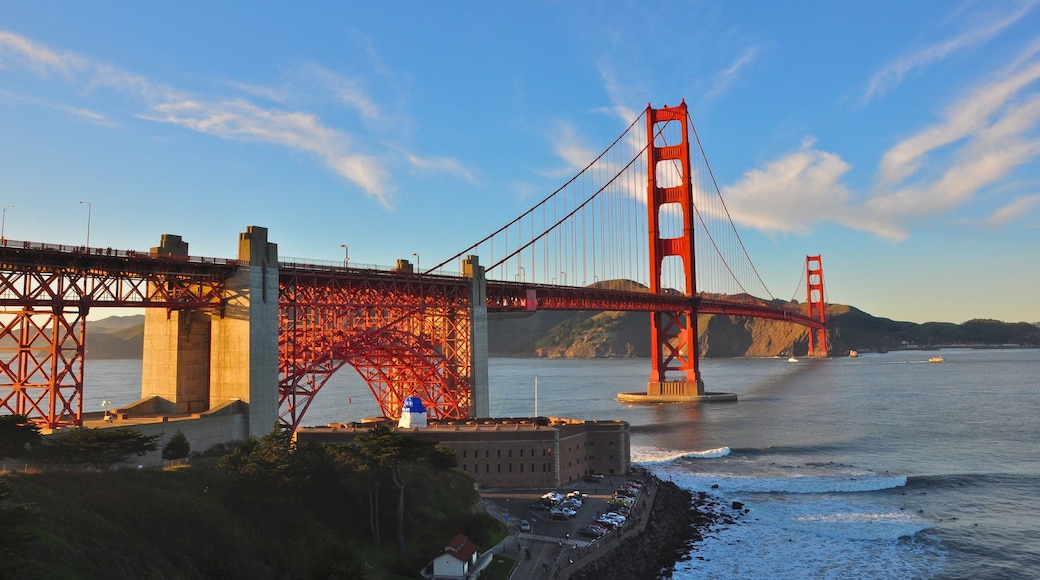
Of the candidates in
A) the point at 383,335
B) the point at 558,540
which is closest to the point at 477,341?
the point at 383,335

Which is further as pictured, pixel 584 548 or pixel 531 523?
pixel 531 523

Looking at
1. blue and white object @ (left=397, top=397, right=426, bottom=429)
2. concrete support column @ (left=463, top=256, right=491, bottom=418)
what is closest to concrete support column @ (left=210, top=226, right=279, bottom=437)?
blue and white object @ (left=397, top=397, right=426, bottom=429)

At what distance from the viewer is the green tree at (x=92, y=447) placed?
29.8 m

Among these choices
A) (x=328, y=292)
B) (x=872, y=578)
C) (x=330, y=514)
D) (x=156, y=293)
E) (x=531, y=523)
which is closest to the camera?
(x=330, y=514)

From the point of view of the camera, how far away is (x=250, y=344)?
137 feet

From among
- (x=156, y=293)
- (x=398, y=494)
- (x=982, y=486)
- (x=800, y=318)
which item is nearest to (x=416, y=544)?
(x=398, y=494)

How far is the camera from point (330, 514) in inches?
1347

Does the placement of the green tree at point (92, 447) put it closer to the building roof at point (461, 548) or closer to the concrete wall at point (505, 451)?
the building roof at point (461, 548)

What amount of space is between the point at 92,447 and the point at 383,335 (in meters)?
27.9

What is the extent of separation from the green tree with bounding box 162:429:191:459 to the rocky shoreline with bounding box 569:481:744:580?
1916cm

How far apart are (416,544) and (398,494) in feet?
9.82

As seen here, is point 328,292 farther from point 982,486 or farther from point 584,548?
point 982,486

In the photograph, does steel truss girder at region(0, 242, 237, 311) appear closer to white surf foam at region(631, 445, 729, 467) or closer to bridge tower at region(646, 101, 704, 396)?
white surf foam at region(631, 445, 729, 467)

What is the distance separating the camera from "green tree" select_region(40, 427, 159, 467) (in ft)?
97.8
